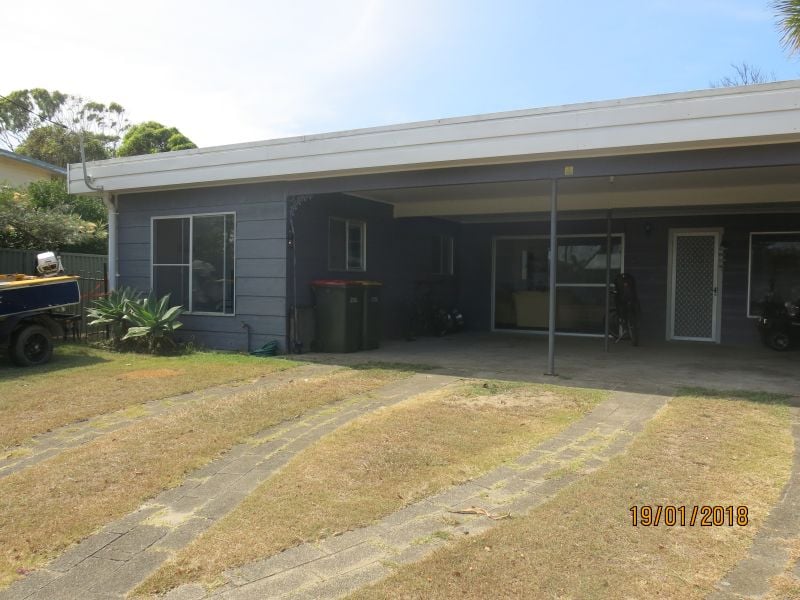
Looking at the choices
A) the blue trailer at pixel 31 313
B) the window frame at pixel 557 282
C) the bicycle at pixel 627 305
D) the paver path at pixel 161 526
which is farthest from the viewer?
the window frame at pixel 557 282

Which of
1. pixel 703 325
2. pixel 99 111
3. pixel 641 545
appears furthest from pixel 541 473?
pixel 99 111

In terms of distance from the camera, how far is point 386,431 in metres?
5.52

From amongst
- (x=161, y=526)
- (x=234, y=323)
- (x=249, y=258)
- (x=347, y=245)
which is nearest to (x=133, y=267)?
(x=234, y=323)

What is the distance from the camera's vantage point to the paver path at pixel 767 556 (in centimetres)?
295

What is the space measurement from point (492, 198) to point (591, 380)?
477 cm

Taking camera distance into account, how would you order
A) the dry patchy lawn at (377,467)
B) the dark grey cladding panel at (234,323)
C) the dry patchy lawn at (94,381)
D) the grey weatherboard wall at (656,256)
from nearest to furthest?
1. the dry patchy lawn at (377,467)
2. the dry patchy lawn at (94,381)
3. the dark grey cladding panel at (234,323)
4. the grey weatherboard wall at (656,256)

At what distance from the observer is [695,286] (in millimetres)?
12609

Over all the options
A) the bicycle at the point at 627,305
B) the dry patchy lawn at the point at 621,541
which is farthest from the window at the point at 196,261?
the dry patchy lawn at the point at 621,541

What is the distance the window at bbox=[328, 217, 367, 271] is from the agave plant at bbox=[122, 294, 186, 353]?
2720 millimetres

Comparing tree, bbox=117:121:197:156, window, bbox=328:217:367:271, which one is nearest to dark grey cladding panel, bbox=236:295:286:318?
window, bbox=328:217:367:271

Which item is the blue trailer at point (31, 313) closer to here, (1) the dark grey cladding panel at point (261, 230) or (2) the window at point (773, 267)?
(1) the dark grey cladding panel at point (261, 230)

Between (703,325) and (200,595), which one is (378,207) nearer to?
(703,325)

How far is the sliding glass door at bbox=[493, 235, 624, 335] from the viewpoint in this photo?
13.4 m

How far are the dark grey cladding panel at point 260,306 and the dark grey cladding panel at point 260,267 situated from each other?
0.37 m
